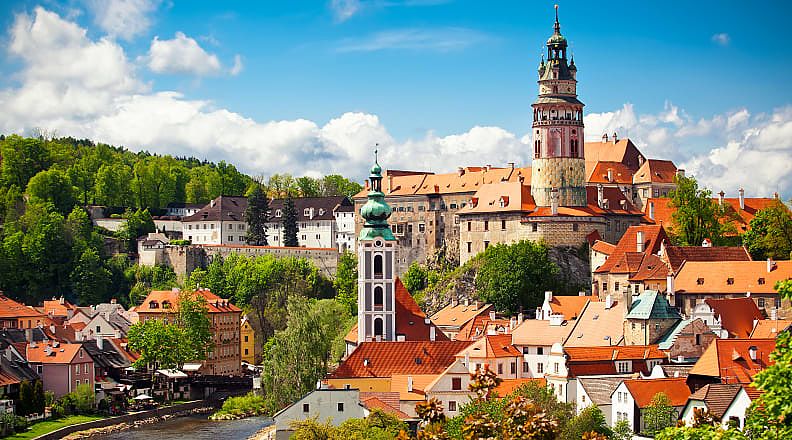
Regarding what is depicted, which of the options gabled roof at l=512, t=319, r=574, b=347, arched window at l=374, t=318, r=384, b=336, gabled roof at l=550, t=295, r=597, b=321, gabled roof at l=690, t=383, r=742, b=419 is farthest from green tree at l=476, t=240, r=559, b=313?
gabled roof at l=690, t=383, r=742, b=419

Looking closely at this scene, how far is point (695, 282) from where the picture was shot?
6141cm

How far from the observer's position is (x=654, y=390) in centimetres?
4272

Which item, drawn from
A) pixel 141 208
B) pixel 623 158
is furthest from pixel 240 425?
pixel 141 208

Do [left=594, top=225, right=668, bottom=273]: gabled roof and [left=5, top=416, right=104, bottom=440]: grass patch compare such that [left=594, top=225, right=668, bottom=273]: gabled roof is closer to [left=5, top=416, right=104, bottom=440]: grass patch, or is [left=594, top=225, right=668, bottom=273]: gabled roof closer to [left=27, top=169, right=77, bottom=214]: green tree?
[left=5, top=416, right=104, bottom=440]: grass patch

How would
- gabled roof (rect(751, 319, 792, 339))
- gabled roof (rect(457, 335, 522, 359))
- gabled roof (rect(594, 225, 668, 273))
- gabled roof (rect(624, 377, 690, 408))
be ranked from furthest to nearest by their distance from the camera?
gabled roof (rect(594, 225, 668, 273)) < gabled roof (rect(751, 319, 792, 339)) < gabled roof (rect(457, 335, 522, 359)) < gabled roof (rect(624, 377, 690, 408))

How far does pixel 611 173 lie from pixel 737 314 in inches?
1214

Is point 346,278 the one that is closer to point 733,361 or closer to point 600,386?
point 600,386

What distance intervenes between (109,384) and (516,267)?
2314 cm

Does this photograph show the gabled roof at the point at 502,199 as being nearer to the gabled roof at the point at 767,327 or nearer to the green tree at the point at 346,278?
the green tree at the point at 346,278

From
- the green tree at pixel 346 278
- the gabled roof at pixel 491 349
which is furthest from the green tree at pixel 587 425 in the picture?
the green tree at pixel 346 278

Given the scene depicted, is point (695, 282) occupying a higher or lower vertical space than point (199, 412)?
higher

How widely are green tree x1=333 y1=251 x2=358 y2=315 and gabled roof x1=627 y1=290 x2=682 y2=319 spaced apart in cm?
3747

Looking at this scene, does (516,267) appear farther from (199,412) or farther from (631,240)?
(199,412)

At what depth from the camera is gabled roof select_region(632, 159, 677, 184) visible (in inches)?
3423
